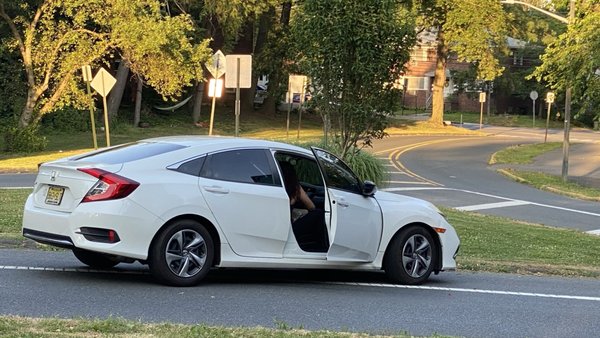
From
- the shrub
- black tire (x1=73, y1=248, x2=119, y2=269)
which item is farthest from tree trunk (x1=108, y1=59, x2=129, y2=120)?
black tire (x1=73, y1=248, x2=119, y2=269)

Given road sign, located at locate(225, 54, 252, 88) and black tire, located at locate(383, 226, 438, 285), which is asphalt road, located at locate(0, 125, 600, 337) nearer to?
black tire, located at locate(383, 226, 438, 285)

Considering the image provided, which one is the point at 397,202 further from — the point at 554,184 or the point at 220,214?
the point at 554,184

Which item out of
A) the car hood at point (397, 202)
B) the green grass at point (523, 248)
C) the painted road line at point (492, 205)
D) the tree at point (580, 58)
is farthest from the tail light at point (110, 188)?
the tree at point (580, 58)

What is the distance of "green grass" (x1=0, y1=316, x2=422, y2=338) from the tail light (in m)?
1.64

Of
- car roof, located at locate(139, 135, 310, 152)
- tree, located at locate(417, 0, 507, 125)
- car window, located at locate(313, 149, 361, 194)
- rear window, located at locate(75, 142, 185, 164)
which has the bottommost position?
car window, located at locate(313, 149, 361, 194)

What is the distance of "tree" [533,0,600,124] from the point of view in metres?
22.9

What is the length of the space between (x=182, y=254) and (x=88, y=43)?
74.8 feet

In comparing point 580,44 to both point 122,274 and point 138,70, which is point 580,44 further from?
point 122,274

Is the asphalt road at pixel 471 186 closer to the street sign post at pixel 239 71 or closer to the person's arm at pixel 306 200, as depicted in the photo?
the street sign post at pixel 239 71

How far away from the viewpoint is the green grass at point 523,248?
10.9 m

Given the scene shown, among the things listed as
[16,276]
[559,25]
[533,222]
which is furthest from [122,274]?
[559,25]

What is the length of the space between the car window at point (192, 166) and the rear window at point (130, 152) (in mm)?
241

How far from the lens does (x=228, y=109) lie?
54.1 m

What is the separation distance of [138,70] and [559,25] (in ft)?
161
